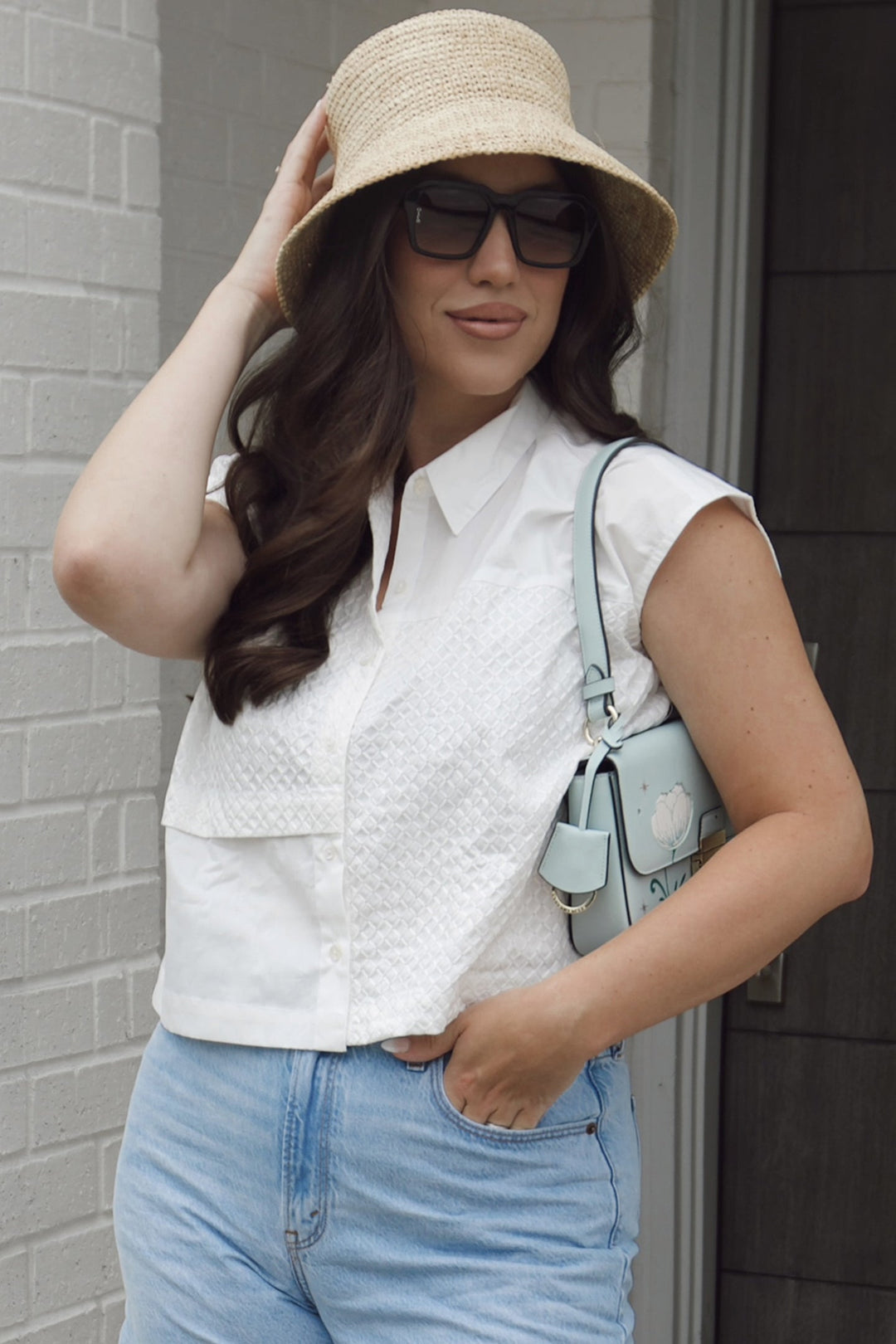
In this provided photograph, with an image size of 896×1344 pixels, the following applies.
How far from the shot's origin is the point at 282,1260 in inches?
50.5

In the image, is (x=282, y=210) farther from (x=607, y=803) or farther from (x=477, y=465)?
(x=607, y=803)

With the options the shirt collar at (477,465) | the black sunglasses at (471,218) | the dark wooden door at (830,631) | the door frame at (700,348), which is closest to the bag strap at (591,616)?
the shirt collar at (477,465)

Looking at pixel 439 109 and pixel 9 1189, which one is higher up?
pixel 439 109

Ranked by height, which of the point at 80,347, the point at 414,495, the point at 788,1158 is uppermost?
the point at 80,347

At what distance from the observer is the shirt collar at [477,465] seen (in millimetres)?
1378

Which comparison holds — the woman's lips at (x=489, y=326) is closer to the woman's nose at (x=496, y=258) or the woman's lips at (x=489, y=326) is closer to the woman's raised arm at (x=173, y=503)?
the woman's nose at (x=496, y=258)

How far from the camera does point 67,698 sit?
6.98 feet

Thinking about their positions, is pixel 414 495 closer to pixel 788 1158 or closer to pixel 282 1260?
pixel 282 1260

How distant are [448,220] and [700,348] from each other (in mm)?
1372

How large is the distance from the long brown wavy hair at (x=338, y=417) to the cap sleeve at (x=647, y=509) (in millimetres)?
120

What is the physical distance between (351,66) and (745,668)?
2.12 ft

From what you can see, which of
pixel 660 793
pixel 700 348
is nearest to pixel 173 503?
pixel 660 793

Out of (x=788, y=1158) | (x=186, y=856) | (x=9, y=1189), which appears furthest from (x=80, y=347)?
(x=788, y=1158)

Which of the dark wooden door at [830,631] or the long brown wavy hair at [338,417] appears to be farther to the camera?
the dark wooden door at [830,631]
